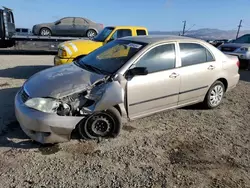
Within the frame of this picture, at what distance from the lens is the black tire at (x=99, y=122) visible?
11.3 ft

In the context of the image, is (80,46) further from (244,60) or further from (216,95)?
(244,60)

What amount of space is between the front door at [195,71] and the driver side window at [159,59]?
0.22m

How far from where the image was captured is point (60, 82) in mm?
3482

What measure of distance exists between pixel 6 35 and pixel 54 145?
10.5 meters

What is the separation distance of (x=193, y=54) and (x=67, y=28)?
11.1 m

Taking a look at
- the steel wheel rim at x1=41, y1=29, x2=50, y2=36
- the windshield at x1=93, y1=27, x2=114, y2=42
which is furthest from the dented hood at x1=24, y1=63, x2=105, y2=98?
the steel wheel rim at x1=41, y1=29, x2=50, y2=36

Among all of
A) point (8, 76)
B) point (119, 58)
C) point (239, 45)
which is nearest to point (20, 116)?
point (119, 58)

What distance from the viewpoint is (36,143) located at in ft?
11.3

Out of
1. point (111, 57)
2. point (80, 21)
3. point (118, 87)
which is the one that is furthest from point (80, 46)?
point (80, 21)

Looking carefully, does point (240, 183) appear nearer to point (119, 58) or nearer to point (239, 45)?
point (119, 58)

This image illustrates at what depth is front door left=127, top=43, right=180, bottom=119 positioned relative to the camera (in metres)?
3.74

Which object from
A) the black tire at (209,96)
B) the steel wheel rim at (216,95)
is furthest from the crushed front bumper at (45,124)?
the steel wheel rim at (216,95)

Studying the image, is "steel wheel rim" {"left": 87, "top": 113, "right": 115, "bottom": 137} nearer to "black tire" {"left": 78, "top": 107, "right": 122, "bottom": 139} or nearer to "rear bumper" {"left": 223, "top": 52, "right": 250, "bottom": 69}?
"black tire" {"left": 78, "top": 107, "right": 122, "bottom": 139}

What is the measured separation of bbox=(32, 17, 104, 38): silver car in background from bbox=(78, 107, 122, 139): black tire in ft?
37.4
